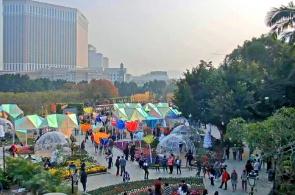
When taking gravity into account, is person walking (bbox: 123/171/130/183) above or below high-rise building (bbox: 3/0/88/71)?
below

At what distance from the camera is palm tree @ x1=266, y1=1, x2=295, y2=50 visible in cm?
1778

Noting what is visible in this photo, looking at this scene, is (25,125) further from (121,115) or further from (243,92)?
(243,92)

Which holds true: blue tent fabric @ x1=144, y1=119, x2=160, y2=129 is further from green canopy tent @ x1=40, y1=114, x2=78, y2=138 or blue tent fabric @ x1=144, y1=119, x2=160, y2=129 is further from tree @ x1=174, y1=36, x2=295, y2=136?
green canopy tent @ x1=40, y1=114, x2=78, y2=138

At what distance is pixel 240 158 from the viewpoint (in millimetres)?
24359

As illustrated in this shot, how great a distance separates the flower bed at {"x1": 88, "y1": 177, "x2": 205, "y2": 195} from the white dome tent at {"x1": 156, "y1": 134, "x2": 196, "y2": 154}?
5119 millimetres

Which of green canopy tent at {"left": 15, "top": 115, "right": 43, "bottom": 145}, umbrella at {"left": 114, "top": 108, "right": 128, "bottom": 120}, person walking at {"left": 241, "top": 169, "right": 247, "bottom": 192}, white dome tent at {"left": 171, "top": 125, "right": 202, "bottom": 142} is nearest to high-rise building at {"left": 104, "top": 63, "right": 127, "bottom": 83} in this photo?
umbrella at {"left": 114, "top": 108, "right": 128, "bottom": 120}

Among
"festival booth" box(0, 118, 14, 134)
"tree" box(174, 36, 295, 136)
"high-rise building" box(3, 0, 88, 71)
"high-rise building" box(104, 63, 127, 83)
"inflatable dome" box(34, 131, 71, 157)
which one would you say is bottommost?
"inflatable dome" box(34, 131, 71, 157)

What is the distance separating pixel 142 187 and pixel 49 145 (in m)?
9.79

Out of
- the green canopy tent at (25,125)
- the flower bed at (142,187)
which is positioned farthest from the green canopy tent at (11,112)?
the flower bed at (142,187)

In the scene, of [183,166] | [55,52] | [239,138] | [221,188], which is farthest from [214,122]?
[55,52]

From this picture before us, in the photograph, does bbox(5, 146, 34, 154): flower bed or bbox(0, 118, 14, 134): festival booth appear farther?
bbox(0, 118, 14, 134): festival booth

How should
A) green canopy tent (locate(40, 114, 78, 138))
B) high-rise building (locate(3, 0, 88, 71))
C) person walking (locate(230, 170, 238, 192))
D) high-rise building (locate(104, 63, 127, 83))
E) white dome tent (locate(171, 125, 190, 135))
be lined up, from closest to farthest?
1. person walking (locate(230, 170, 238, 192))
2. white dome tent (locate(171, 125, 190, 135))
3. green canopy tent (locate(40, 114, 78, 138))
4. high-rise building (locate(3, 0, 88, 71))
5. high-rise building (locate(104, 63, 127, 83))

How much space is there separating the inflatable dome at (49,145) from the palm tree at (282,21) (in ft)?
50.9

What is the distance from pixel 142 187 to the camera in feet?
59.0
